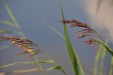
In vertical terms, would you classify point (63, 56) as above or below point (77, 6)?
below

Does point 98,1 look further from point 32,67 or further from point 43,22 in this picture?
point 32,67

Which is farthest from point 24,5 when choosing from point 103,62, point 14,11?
point 103,62

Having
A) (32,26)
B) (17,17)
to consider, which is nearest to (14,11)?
(17,17)

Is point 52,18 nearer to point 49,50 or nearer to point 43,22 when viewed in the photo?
point 43,22

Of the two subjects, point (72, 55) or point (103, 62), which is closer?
point (72, 55)

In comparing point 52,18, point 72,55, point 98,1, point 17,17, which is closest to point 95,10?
point 98,1

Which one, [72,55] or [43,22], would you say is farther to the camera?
[43,22]

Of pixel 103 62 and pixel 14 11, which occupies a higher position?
pixel 14 11

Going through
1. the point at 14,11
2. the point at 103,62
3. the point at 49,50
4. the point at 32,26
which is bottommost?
the point at 103,62

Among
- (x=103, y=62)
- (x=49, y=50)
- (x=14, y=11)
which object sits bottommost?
(x=103, y=62)
